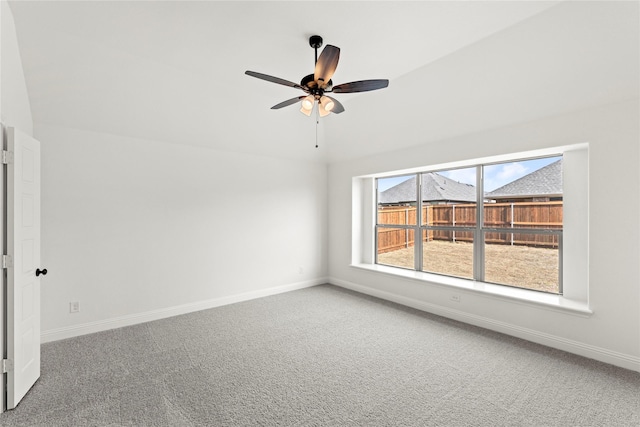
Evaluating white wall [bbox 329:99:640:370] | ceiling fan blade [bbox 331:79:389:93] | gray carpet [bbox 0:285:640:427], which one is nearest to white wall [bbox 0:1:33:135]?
gray carpet [bbox 0:285:640:427]

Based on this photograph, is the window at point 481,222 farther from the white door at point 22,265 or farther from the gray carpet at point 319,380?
the white door at point 22,265

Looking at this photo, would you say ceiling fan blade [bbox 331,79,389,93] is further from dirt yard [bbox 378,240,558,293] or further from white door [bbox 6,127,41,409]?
dirt yard [bbox 378,240,558,293]

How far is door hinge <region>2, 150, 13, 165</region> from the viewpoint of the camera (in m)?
2.02

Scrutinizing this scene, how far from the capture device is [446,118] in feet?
11.6

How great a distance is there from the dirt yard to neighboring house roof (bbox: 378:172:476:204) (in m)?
0.70

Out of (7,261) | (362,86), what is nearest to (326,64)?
(362,86)

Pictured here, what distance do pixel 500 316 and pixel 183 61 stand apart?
178 inches

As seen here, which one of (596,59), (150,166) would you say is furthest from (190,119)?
(596,59)

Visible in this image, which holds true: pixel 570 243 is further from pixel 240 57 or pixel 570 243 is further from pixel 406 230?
pixel 240 57

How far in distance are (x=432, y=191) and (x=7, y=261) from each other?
15.9 feet

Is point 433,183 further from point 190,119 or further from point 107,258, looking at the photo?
point 107,258

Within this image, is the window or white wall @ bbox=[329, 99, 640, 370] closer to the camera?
white wall @ bbox=[329, 99, 640, 370]

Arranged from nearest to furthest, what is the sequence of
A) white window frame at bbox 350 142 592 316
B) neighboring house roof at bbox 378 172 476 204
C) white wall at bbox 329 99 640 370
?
white wall at bbox 329 99 640 370, white window frame at bbox 350 142 592 316, neighboring house roof at bbox 378 172 476 204

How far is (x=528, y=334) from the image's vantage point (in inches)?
123
